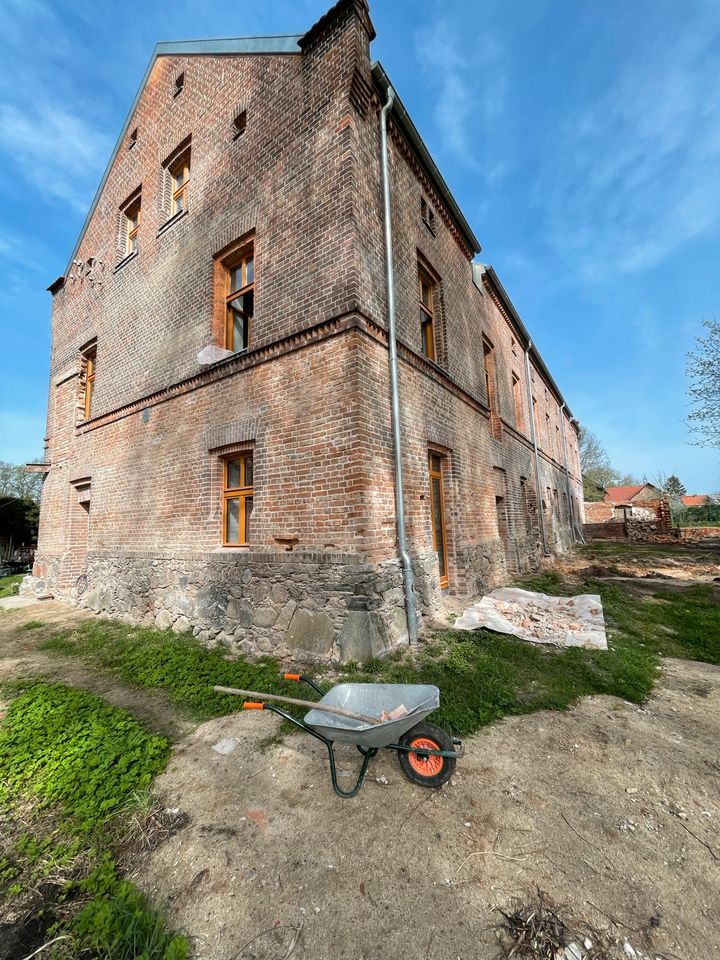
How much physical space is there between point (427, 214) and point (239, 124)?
4.11m

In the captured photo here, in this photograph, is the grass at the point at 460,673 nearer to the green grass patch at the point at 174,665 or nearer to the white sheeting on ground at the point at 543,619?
the green grass patch at the point at 174,665

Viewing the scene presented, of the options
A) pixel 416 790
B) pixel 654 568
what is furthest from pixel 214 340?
pixel 654 568

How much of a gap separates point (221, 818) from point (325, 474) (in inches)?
146

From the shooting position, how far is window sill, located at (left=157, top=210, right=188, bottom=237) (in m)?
8.45

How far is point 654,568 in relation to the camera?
1245cm

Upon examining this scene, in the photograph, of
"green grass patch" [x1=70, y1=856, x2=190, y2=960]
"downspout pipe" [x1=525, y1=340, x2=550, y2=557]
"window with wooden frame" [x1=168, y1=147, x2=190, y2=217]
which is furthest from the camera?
"downspout pipe" [x1=525, y1=340, x2=550, y2=557]

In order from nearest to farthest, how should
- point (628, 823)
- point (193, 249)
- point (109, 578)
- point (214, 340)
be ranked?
point (628, 823), point (214, 340), point (193, 249), point (109, 578)

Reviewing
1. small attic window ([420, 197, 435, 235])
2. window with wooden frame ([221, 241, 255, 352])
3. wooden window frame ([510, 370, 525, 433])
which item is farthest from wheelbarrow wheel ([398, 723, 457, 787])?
wooden window frame ([510, 370, 525, 433])

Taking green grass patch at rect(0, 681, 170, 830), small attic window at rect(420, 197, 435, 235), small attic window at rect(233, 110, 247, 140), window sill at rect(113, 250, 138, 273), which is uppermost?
small attic window at rect(233, 110, 247, 140)

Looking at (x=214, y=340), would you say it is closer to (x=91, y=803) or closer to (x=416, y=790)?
(x=91, y=803)

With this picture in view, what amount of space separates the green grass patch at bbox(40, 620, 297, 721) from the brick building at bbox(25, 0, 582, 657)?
1.48ft

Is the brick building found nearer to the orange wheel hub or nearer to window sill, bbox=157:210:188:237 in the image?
window sill, bbox=157:210:188:237

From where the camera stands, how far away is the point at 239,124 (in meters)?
7.64

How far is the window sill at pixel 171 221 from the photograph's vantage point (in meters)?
8.45
